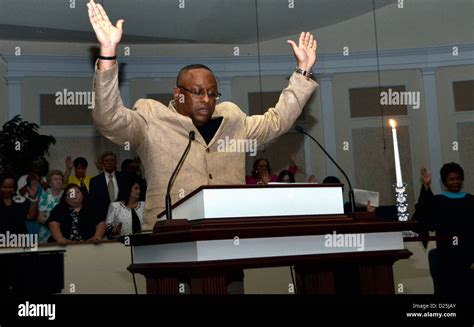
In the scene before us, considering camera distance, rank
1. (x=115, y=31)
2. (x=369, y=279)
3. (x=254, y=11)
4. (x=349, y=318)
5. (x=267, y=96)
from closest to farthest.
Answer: (x=349, y=318) → (x=369, y=279) → (x=115, y=31) → (x=254, y=11) → (x=267, y=96)

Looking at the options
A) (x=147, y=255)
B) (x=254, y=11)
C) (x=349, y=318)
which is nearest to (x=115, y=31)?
(x=147, y=255)

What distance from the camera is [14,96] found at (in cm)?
862

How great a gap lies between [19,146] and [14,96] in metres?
1.73

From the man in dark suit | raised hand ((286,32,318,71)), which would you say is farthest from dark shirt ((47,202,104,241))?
raised hand ((286,32,318,71))

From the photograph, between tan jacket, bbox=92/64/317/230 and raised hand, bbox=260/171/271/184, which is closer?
tan jacket, bbox=92/64/317/230

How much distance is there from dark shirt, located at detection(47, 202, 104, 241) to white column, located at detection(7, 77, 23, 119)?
424 cm

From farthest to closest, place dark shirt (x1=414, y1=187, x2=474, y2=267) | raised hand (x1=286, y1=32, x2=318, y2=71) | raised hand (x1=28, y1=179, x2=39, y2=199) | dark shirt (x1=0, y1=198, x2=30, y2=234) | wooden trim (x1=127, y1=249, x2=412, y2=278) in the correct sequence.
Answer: raised hand (x1=28, y1=179, x2=39, y2=199)
dark shirt (x1=0, y1=198, x2=30, y2=234)
dark shirt (x1=414, y1=187, x2=474, y2=267)
raised hand (x1=286, y1=32, x2=318, y2=71)
wooden trim (x1=127, y1=249, x2=412, y2=278)

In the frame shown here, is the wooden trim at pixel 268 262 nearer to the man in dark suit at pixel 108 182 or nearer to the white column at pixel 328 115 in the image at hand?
the man in dark suit at pixel 108 182

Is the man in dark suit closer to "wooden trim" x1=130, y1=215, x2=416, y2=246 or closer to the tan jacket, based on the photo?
the tan jacket

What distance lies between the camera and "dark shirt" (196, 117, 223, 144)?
244cm

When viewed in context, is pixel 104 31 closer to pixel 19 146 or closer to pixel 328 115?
pixel 19 146

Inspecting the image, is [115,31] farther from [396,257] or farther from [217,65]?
[217,65]

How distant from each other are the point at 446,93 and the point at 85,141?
4.55 m

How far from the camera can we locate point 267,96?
29.2ft
